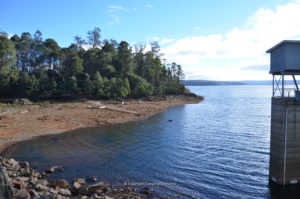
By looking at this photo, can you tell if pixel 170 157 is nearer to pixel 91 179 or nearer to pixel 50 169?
pixel 91 179

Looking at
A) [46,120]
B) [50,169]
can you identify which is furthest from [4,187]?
[46,120]

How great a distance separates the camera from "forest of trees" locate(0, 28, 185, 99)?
69312mm

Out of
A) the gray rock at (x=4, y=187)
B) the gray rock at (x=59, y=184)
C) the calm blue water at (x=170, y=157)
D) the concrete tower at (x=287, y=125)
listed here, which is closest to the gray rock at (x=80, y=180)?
the gray rock at (x=59, y=184)

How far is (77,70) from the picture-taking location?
76375 mm

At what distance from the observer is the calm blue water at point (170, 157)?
56.1 ft

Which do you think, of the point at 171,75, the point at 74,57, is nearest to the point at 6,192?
the point at 74,57

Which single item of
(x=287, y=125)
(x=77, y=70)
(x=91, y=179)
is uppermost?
(x=77, y=70)

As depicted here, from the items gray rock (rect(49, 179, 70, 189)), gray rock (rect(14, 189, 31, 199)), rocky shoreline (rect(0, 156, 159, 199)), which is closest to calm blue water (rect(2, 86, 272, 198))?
rocky shoreline (rect(0, 156, 159, 199))

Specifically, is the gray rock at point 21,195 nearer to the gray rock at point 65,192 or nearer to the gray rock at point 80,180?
the gray rock at point 65,192

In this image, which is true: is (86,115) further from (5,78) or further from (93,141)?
(5,78)

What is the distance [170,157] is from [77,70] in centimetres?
6041

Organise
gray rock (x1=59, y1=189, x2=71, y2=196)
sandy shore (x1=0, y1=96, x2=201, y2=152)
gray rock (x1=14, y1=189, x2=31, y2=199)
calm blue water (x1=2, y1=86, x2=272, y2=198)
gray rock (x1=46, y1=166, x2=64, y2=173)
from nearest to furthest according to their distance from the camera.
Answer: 1. gray rock (x1=14, y1=189, x2=31, y2=199)
2. gray rock (x1=59, y1=189, x2=71, y2=196)
3. calm blue water (x1=2, y1=86, x2=272, y2=198)
4. gray rock (x1=46, y1=166, x2=64, y2=173)
5. sandy shore (x1=0, y1=96, x2=201, y2=152)

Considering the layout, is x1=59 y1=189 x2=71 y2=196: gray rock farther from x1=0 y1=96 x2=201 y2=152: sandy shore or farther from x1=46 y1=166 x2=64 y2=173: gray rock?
x1=0 y1=96 x2=201 y2=152: sandy shore

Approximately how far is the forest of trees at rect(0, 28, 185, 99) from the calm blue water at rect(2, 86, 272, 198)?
37.9 metres
